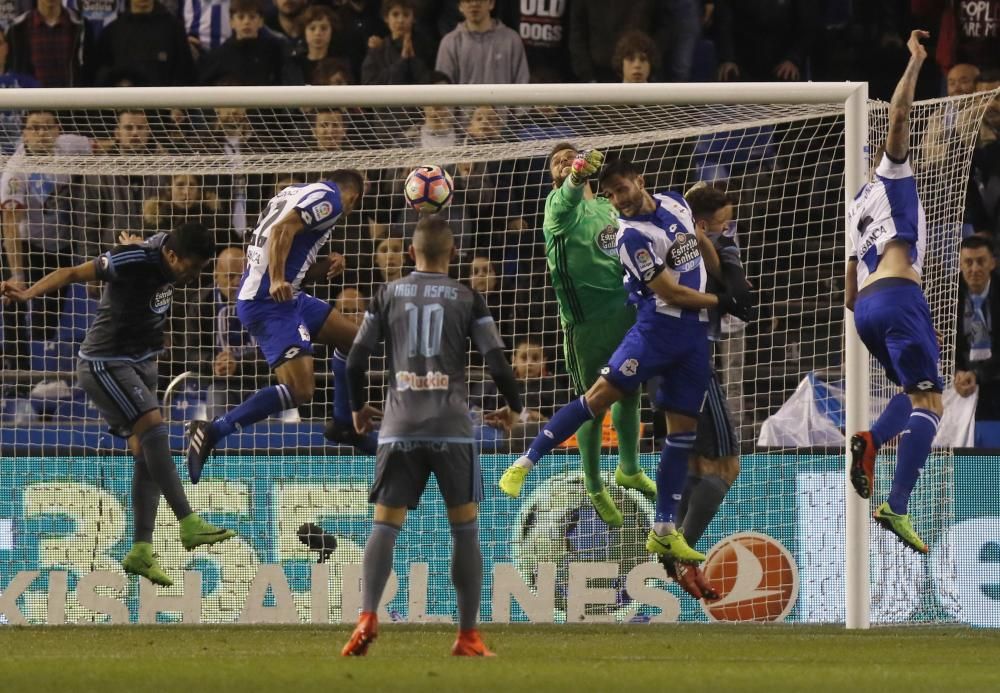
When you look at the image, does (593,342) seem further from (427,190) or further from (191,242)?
(191,242)

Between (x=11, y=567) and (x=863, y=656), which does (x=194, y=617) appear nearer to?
(x=11, y=567)

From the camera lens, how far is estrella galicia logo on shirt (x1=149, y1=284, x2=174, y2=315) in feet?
39.3

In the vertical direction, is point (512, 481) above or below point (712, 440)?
below

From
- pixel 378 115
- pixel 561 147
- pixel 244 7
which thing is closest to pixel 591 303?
pixel 561 147

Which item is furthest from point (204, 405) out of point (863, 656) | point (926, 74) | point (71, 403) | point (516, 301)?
point (926, 74)

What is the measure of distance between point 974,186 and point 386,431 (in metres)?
7.85

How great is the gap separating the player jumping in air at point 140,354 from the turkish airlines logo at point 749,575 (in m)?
3.42

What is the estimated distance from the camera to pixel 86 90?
12438 mm

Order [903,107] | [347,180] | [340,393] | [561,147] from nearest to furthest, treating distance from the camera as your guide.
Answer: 1. [903,107]
2. [347,180]
3. [561,147]
4. [340,393]

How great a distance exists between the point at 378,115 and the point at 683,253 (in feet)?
11.3

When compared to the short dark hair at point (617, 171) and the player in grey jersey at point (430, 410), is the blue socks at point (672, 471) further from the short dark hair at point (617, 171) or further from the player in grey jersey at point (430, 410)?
the player in grey jersey at point (430, 410)

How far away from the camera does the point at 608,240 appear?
39.3 ft

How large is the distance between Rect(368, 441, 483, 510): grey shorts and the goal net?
3540 millimetres

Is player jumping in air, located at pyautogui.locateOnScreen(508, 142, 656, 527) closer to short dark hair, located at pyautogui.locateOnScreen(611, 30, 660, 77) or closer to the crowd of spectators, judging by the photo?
the crowd of spectators
